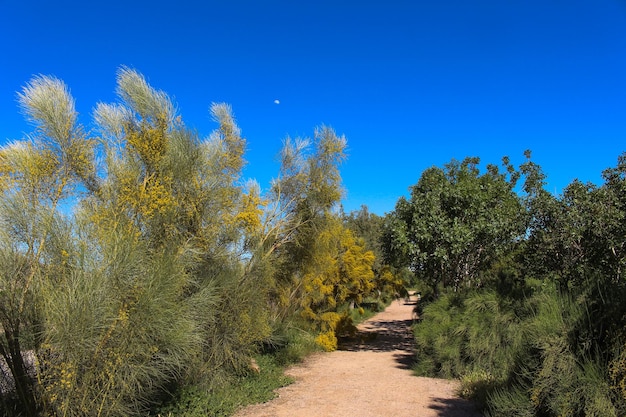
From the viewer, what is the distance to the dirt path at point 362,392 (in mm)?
7004

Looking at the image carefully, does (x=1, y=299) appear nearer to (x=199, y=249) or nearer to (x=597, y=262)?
(x=199, y=249)

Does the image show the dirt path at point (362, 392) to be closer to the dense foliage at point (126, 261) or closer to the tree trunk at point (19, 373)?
the dense foliage at point (126, 261)

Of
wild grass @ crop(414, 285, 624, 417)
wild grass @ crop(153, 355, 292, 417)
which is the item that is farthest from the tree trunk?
wild grass @ crop(414, 285, 624, 417)

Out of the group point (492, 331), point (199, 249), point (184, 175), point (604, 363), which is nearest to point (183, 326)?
point (199, 249)

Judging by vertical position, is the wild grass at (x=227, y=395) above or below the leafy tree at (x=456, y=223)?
below

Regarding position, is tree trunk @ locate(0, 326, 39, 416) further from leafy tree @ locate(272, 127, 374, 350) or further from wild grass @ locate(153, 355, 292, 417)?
leafy tree @ locate(272, 127, 374, 350)

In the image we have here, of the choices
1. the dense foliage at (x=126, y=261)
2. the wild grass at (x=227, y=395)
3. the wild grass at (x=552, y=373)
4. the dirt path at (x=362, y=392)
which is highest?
the dense foliage at (x=126, y=261)

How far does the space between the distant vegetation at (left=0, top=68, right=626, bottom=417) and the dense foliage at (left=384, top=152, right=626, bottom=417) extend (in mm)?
32

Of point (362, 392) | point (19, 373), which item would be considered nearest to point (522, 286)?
point (362, 392)

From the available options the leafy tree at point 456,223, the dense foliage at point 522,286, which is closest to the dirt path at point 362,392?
the dense foliage at point 522,286

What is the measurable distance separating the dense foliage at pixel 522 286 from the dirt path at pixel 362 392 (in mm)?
613

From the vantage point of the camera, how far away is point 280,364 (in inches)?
465

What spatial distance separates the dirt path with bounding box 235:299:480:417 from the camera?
700 cm

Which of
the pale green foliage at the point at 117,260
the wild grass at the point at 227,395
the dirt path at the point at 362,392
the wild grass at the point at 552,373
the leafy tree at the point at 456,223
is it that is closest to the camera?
the wild grass at the point at 552,373
